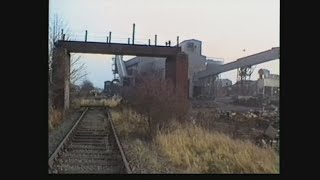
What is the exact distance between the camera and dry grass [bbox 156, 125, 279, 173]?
5312mm

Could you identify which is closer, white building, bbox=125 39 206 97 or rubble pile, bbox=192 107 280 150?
rubble pile, bbox=192 107 280 150

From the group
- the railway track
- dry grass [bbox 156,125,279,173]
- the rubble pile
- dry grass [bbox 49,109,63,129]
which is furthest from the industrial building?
dry grass [bbox 49,109,63,129]

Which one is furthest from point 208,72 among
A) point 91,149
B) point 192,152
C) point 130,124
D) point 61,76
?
point 61,76

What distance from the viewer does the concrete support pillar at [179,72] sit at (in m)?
5.78

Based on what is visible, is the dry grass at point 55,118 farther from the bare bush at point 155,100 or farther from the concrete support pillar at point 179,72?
the concrete support pillar at point 179,72

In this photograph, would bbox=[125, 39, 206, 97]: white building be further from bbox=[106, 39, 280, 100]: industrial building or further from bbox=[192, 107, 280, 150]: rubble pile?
bbox=[192, 107, 280, 150]: rubble pile

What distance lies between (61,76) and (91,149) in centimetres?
103

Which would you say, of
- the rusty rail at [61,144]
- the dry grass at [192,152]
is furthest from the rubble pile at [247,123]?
the rusty rail at [61,144]

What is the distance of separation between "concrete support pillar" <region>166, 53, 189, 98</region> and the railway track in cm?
98
